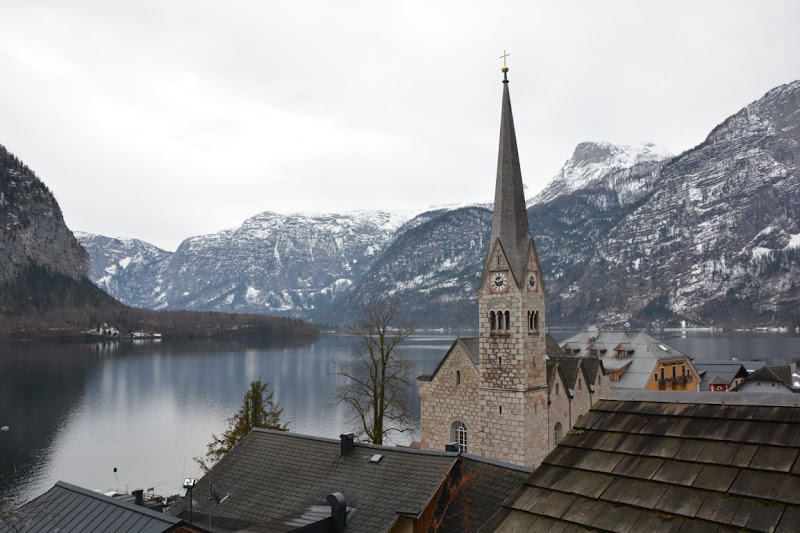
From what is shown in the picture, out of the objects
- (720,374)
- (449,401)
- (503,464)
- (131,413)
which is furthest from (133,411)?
(503,464)

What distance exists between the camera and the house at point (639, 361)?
5978 cm

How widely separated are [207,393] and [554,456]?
350 ft

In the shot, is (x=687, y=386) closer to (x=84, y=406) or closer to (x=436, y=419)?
(x=436, y=419)

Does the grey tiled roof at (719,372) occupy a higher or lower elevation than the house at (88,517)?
lower

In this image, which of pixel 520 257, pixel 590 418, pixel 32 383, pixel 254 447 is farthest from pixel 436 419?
pixel 32 383

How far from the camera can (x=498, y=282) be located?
31.7 m

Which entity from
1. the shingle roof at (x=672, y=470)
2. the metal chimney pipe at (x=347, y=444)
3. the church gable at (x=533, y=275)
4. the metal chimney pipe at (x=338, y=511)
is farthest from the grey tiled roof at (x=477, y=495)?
the church gable at (x=533, y=275)

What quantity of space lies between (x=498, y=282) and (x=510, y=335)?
9.40 feet

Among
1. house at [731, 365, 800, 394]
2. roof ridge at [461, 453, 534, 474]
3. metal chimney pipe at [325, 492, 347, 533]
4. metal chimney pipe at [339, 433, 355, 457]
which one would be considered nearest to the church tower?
roof ridge at [461, 453, 534, 474]

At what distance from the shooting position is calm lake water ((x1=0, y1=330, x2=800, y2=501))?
58.5 metres

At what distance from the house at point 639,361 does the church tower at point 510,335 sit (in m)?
30.4

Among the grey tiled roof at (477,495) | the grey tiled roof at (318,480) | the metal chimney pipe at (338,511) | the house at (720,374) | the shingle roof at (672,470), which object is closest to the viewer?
the shingle roof at (672,470)

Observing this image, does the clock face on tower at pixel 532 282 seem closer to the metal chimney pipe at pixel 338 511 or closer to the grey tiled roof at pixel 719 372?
the metal chimney pipe at pixel 338 511

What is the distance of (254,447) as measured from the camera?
23203mm
